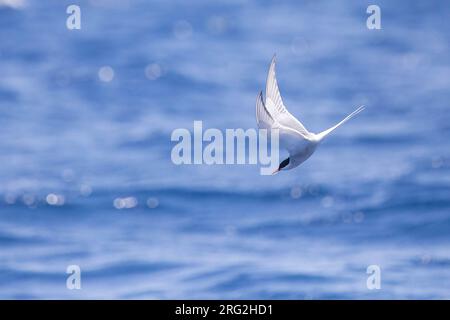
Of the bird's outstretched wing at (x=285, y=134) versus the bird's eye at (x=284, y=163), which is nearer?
the bird's outstretched wing at (x=285, y=134)

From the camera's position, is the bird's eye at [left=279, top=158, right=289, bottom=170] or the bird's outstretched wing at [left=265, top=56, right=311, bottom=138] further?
the bird's eye at [left=279, top=158, right=289, bottom=170]

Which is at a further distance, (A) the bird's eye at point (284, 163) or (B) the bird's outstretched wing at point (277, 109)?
(A) the bird's eye at point (284, 163)

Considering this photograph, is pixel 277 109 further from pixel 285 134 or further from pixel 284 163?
pixel 284 163

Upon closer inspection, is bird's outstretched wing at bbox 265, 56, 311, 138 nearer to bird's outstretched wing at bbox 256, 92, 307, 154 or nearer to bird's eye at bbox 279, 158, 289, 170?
bird's outstretched wing at bbox 256, 92, 307, 154

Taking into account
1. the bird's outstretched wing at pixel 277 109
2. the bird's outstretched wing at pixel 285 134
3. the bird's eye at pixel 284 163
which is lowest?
the bird's eye at pixel 284 163

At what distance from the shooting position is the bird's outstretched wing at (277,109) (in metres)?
5.13

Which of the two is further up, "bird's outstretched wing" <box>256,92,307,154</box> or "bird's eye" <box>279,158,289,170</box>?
"bird's outstretched wing" <box>256,92,307,154</box>

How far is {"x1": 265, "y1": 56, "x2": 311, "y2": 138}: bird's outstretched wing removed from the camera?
202 inches

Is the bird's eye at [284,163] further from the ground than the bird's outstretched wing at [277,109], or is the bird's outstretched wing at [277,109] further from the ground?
the bird's outstretched wing at [277,109]

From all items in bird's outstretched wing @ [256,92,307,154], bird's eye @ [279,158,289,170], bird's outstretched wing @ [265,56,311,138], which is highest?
bird's outstretched wing @ [265,56,311,138]

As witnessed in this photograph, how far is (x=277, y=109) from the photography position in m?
5.15

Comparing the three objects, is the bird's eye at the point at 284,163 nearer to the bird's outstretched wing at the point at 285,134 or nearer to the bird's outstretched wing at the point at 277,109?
the bird's outstretched wing at the point at 285,134
